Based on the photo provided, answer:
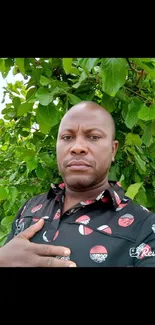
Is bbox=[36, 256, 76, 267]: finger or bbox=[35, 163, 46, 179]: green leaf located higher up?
bbox=[35, 163, 46, 179]: green leaf

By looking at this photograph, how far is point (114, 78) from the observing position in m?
1.17

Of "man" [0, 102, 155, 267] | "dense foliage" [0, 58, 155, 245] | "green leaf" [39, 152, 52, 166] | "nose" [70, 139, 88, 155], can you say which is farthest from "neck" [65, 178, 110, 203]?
"green leaf" [39, 152, 52, 166]

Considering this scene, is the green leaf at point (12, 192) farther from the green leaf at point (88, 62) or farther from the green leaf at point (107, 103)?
the green leaf at point (88, 62)

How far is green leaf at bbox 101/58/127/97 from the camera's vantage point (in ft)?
3.63

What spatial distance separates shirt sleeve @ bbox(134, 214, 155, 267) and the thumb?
0.31m

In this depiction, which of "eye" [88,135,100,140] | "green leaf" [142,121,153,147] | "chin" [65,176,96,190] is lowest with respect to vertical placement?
"chin" [65,176,96,190]

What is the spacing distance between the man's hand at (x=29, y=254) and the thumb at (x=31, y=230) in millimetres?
17

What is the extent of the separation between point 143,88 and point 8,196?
753 millimetres

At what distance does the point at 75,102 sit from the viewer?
4.91ft

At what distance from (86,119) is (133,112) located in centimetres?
19

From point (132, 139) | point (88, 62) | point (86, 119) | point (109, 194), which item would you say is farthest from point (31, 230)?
point (132, 139)

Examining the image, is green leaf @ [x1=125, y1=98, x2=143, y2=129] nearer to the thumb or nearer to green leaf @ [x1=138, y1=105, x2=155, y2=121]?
green leaf @ [x1=138, y1=105, x2=155, y2=121]

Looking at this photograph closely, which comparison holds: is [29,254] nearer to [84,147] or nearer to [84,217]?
[84,217]
